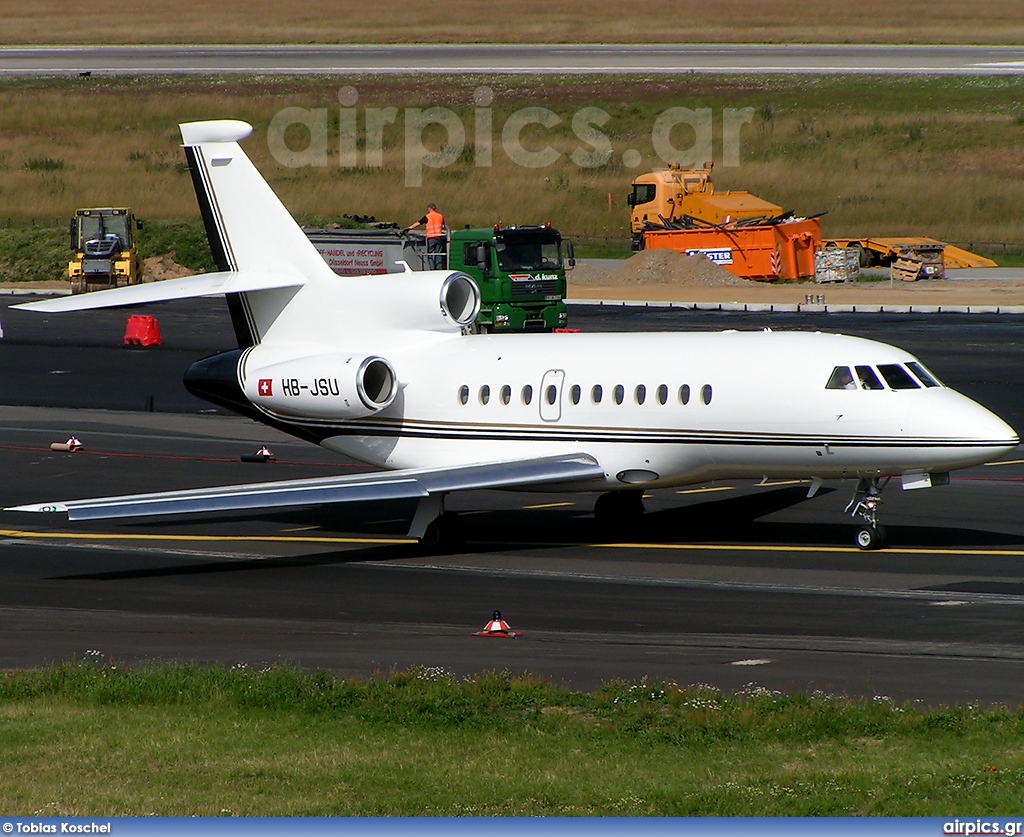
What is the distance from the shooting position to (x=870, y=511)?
2284 cm

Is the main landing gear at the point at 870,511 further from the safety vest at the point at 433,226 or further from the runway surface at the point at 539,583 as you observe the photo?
the safety vest at the point at 433,226

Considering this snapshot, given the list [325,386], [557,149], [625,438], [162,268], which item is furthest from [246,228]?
[557,149]

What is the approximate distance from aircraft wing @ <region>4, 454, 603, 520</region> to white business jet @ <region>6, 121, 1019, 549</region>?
0.11 ft

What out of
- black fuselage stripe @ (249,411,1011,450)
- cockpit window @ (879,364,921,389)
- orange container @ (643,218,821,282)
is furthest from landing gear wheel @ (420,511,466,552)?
orange container @ (643,218,821,282)

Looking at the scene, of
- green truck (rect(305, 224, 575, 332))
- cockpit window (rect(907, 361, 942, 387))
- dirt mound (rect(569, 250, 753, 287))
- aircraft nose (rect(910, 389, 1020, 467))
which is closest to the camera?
aircraft nose (rect(910, 389, 1020, 467))

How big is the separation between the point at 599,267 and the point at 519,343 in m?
43.6

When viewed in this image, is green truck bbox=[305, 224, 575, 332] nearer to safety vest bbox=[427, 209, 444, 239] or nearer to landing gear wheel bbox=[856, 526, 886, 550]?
safety vest bbox=[427, 209, 444, 239]

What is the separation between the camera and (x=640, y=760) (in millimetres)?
12289

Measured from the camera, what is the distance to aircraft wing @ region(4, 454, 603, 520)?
872 inches

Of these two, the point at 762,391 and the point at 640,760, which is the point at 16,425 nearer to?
the point at 762,391

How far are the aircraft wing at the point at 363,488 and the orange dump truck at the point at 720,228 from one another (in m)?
41.4

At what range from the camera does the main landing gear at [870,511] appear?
22734 mm

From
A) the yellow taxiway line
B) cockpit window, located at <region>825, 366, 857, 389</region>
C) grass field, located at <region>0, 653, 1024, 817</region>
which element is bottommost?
the yellow taxiway line

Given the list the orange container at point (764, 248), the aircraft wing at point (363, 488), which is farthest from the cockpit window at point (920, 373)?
the orange container at point (764, 248)
